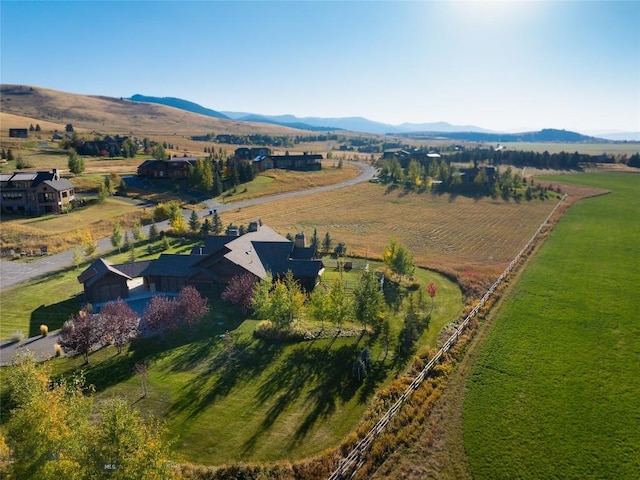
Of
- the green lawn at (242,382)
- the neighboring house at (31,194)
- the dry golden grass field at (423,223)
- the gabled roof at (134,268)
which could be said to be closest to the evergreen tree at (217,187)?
the dry golden grass field at (423,223)

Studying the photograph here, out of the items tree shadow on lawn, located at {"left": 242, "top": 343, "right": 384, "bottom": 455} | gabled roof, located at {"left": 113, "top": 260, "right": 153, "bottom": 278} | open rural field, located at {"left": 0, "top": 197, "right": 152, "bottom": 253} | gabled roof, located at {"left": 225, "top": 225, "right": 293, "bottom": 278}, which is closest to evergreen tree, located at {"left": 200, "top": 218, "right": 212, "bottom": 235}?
open rural field, located at {"left": 0, "top": 197, "right": 152, "bottom": 253}

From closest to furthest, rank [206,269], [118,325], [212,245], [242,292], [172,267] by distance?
1. [118,325]
2. [242,292]
3. [206,269]
4. [172,267]
5. [212,245]

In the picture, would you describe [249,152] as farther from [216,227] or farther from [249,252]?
[249,252]

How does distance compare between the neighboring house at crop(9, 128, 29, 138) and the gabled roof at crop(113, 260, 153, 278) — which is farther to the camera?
the neighboring house at crop(9, 128, 29, 138)

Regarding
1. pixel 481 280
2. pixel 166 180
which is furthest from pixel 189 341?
pixel 166 180

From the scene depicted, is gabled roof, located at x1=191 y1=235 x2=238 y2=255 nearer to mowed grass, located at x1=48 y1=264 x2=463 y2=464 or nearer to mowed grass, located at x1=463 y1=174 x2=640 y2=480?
mowed grass, located at x1=48 y1=264 x2=463 y2=464

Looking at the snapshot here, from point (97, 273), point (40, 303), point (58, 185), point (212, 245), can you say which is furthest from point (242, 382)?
point (58, 185)
